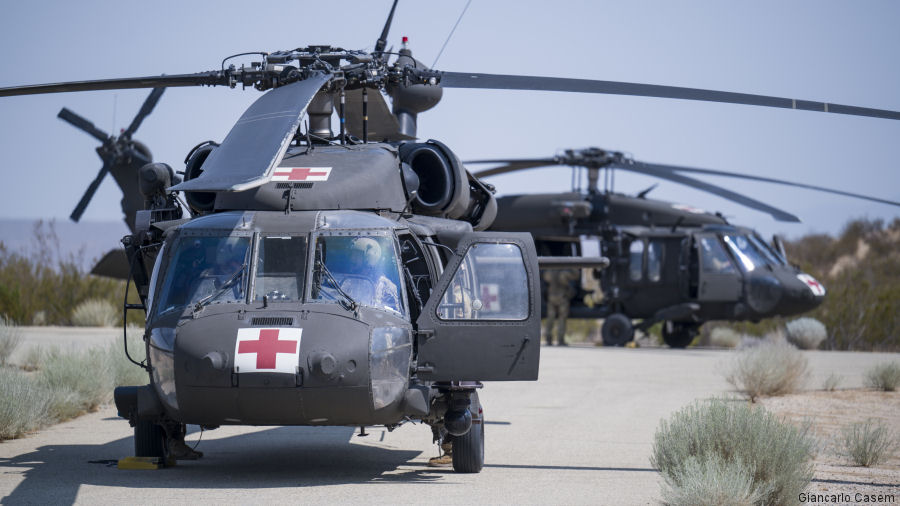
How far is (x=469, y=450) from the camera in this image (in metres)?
8.36

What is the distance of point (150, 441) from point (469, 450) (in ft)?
8.20

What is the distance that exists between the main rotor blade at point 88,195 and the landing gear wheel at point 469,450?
6.32 m

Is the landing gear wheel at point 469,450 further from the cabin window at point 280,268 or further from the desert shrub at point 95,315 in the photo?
the desert shrub at point 95,315

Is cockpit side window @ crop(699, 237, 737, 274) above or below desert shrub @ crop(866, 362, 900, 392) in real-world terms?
above

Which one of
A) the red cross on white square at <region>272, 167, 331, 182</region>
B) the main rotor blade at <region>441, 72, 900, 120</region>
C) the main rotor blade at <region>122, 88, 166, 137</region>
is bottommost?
the red cross on white square at <region>272, 167, 331, 182</region>

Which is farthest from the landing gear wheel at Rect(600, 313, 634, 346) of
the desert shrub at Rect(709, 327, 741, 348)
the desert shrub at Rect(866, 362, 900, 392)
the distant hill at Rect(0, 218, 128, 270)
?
the distant hill at Rect(0, 218, 128, 270)

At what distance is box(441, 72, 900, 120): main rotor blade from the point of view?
26.3 ft

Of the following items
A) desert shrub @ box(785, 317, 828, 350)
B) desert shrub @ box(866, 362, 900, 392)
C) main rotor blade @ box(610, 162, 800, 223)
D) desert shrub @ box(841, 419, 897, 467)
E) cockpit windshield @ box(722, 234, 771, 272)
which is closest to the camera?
desert shrub @ box(841, 419, 897, 467)

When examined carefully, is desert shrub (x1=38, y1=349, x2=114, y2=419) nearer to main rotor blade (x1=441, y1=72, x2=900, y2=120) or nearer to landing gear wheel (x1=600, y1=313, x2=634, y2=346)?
main rotor blade (x1=441, y1=72, x2=900, y2=120)

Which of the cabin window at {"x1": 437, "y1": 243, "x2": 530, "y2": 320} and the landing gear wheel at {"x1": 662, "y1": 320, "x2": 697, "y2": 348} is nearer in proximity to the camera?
the cabin window at {"x1": 437, "y1": 243, "x2": 530, "y2": 320}

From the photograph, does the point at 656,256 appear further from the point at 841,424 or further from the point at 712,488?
the point at 712,488

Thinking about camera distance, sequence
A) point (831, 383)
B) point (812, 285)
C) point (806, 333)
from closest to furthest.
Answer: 1. point (831, 383)
2. point (812, 285)
3. point (806, 333)

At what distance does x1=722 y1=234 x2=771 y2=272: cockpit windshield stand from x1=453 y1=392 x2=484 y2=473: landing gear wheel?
1568cm

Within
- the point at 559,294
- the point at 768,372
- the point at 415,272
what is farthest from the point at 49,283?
the point at 415,272
